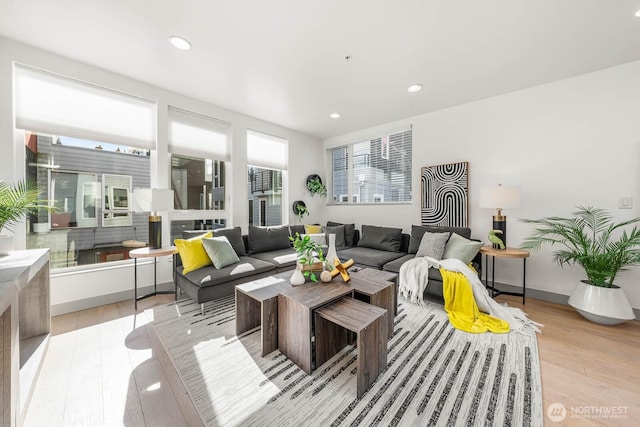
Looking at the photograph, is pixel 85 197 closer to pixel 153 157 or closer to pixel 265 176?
pixel 153 157

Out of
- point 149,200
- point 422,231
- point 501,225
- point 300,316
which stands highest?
point 149,200

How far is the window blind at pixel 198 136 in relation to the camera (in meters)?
3.34

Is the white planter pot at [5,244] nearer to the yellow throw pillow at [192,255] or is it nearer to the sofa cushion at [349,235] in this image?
the yellow throw pillow at [192,255]

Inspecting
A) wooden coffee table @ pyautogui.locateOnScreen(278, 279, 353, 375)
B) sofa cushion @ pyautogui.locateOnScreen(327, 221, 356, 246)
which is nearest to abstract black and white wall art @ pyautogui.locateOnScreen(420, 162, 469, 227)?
sofa cushion @ pyautogui.locateOnScreen(327, 221, 356, 246)

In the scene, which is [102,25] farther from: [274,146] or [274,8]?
[274,146]

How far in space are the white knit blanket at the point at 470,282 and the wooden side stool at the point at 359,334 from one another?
1.23 meters

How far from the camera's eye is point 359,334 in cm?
142

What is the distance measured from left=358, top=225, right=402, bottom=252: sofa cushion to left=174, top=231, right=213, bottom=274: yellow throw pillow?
2496 mm

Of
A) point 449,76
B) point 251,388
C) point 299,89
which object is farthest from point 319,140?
point 251,388

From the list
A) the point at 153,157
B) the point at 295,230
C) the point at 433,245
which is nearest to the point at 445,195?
the point at 433,245

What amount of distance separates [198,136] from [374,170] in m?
3.13

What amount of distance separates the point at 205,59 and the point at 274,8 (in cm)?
107

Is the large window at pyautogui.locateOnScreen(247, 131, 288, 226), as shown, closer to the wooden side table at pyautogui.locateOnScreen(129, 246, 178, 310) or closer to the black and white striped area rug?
the wooden side table at pyautogui.locateOnScreen(129, 246, 178, 310)

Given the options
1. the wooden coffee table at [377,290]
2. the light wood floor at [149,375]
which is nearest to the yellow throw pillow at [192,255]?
the light wood floor at [149,375]
